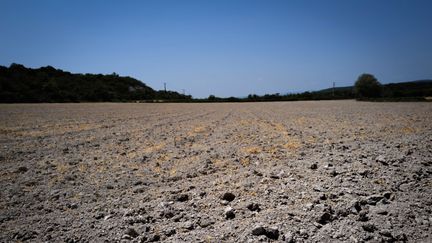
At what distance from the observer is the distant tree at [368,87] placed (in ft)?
246

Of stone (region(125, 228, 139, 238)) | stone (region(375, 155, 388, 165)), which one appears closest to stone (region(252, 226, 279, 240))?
stone (region(125, 228, 139, 238))

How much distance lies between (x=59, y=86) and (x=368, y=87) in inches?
3990

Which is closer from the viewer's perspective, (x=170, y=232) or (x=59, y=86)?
(x=170, y=232)

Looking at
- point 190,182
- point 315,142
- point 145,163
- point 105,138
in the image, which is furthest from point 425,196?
point 105,138

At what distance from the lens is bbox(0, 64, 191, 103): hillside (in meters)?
64.8

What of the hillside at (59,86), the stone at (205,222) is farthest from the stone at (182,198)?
the hillside at (59,86)

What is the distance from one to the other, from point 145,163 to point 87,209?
259 centimetres

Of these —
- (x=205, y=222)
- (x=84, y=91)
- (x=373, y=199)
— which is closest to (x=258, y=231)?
(x=205, y=222)

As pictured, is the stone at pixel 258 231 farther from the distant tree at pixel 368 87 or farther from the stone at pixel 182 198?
the distant tree at pixel 368 87

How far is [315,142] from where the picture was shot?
8.20 m

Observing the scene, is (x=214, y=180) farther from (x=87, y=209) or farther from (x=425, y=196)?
(x=425, y=196)

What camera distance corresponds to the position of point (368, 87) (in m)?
75.2

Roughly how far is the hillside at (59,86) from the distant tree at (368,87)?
60273 millimetres

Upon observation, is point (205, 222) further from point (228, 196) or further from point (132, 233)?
point (132, 233)
